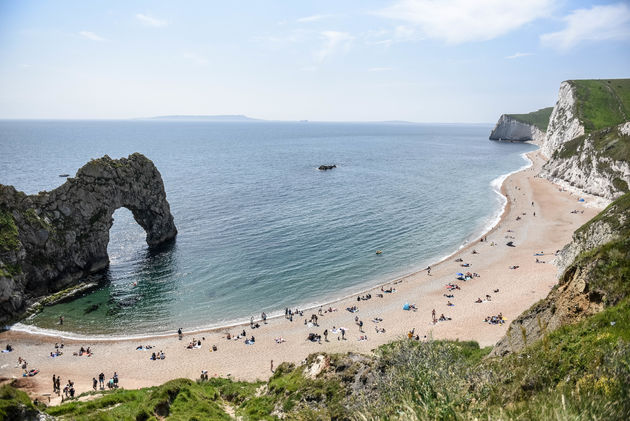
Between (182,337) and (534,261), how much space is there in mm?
49452

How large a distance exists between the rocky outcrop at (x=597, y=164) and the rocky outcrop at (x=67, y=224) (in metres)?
87.2

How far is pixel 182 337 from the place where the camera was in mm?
39000

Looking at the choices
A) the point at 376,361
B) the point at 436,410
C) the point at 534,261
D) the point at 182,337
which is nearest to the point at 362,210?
the point at 534,261

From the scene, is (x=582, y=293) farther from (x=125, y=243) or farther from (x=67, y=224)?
(x=125, y=243)

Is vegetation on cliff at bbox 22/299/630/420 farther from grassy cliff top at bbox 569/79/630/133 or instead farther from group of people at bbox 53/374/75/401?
grassy cliff top at bbox 569/79/630/133

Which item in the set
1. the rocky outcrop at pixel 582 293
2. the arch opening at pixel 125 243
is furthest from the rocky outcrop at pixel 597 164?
the arch opening at pixel 125 243

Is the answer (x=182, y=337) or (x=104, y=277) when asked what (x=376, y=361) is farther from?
(x=104, y=277)

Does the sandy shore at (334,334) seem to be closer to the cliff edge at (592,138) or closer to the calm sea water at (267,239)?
the calm sea water at (267,239)

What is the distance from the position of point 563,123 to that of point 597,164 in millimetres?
51830

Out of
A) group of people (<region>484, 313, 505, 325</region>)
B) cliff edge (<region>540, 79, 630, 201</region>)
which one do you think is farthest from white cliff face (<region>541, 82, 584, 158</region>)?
group of people (<region>484, 313, 505, 325</region>)

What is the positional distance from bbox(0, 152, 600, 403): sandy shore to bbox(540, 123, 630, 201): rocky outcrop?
27226mm

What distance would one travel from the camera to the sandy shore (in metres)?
33.8

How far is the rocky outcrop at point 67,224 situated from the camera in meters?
41.6

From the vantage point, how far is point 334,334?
38.7m
